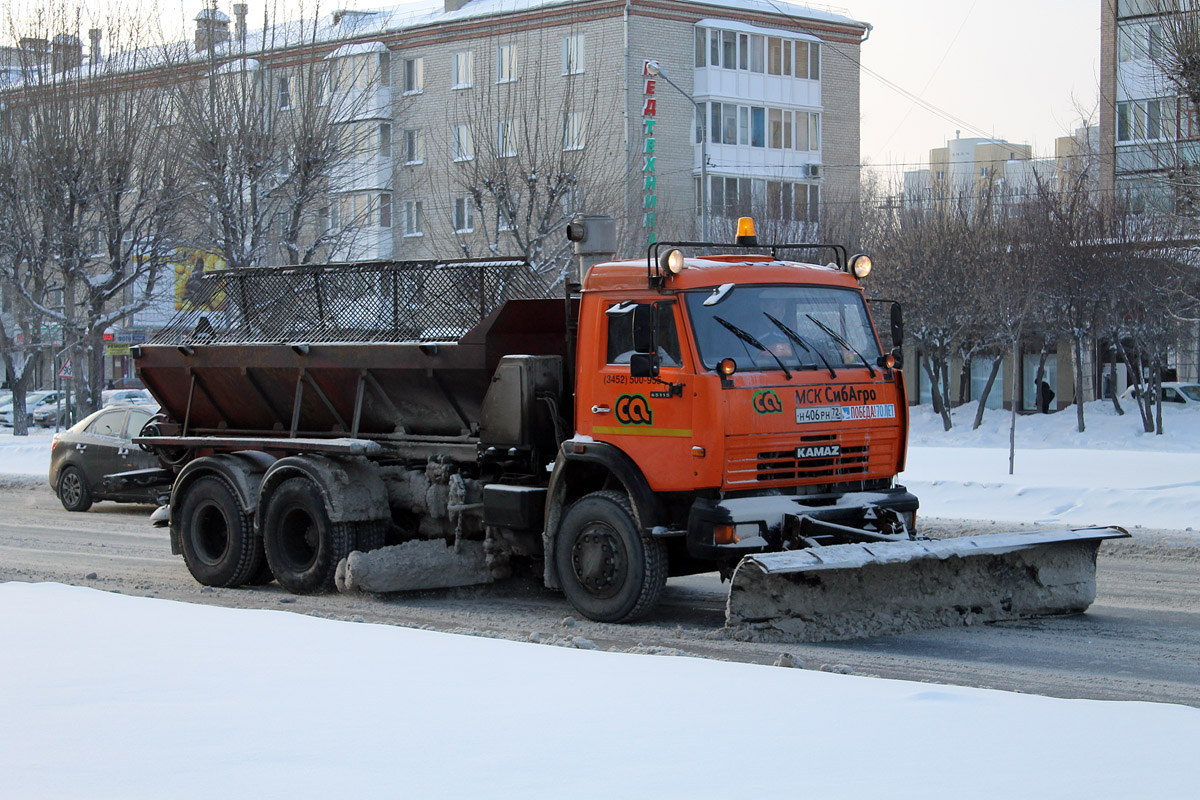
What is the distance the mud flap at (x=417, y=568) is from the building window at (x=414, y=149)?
44270 mm

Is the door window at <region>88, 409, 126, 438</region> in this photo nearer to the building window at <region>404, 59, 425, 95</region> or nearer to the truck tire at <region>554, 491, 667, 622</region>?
the truck tire at <region>554, 491, 667, 622</region>

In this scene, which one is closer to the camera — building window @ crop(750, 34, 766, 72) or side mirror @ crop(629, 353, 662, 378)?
side mirror @ crop(629, 353, 662, 378)

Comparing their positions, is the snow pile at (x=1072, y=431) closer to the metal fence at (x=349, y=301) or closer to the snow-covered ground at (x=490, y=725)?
the metal fence at (x=349, y=301)

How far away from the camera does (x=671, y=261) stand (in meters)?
9.35

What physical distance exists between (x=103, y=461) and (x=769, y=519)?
520 inches

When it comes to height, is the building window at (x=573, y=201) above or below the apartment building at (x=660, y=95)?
below

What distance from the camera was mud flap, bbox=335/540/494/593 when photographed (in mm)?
11000

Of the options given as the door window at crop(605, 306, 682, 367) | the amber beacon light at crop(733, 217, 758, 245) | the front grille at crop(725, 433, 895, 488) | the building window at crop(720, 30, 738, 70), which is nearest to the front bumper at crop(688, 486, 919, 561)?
the front grille at crop(725, 433, 895, 488)

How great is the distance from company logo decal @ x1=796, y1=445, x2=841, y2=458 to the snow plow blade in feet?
2.55

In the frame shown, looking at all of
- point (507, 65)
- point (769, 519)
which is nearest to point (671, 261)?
point (769, 519)

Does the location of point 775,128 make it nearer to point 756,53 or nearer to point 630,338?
point 756,53

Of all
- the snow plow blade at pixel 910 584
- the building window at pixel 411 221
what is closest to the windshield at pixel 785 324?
the snow plow blade at pixel 910 584

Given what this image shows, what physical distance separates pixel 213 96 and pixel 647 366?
22.2 meters

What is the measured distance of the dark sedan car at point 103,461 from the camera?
19.1 meters
